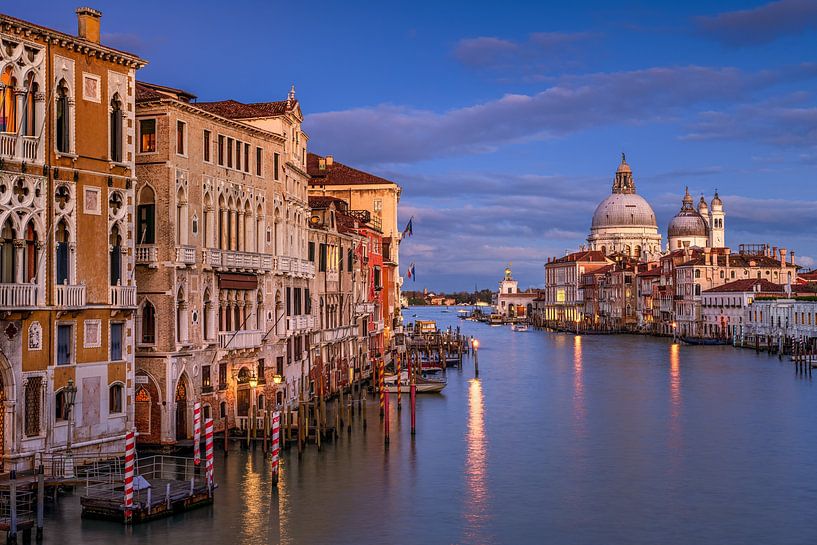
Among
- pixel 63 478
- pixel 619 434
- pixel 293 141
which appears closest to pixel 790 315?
pixel 619 434

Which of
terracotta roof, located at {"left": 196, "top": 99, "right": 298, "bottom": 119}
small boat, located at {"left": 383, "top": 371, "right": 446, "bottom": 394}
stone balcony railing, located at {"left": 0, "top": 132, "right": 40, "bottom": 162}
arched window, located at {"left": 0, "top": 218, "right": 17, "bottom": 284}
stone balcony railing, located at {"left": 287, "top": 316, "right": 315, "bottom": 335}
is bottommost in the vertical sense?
small boat, located at {"left": 383, "top": 371, "right": 446, "bottom": 394}

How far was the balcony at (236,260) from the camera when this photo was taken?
24.8 m

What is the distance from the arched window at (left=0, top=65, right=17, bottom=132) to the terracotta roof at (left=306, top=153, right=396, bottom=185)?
3590 centimetres

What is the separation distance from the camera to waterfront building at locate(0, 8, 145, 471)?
736 inches

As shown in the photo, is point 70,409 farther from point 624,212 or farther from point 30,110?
point 624,212

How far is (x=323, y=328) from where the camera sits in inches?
1400

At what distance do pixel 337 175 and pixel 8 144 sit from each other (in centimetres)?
3852

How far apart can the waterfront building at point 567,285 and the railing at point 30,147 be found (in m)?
104

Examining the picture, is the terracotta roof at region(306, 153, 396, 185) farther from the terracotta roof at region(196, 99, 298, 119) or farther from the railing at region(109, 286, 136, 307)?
the railing at region(109, 286, 136, 307)

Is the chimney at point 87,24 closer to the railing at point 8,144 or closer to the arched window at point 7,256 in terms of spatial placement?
the railing at point 8,144

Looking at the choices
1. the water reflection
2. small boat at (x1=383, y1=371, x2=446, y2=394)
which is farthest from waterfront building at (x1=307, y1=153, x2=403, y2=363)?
the water reflection

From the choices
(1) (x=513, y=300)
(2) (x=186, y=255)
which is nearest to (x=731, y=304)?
(2) (x=186, y=255)

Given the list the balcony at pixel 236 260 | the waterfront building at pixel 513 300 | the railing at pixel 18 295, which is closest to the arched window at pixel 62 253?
the railing at pixel 18 295

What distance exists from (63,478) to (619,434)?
16809 millimetres
